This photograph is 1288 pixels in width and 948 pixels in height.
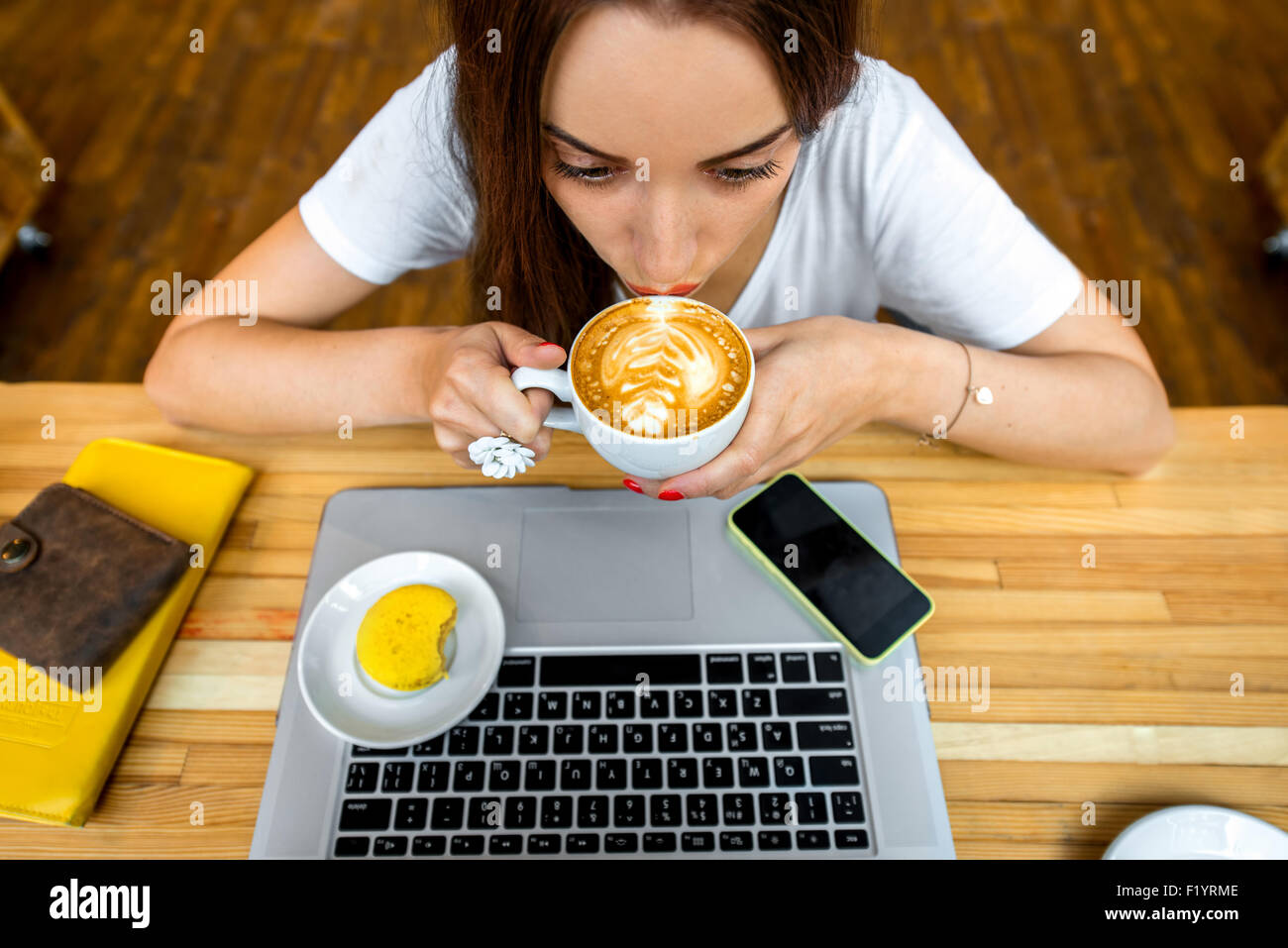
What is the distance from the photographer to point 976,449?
96 centimetres

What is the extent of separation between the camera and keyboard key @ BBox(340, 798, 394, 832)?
0.73m

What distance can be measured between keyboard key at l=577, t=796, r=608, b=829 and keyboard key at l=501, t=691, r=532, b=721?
0.33 ft

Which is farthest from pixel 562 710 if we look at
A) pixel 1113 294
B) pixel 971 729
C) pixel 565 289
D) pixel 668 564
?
pixel 1113 294

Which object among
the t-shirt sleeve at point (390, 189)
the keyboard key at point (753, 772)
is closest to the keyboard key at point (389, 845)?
the keyboard key at point (753, 772)

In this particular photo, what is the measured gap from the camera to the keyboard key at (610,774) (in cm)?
74

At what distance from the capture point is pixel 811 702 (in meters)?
0.77

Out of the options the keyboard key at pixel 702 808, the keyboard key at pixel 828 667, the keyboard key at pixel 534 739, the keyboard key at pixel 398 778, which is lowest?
the keyboard key at pixel 702 808

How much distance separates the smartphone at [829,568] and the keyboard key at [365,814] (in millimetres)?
461

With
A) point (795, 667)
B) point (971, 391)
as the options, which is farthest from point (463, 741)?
point (971, 391)

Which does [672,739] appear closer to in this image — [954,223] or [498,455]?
[498,455]

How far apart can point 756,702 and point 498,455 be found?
365 mm

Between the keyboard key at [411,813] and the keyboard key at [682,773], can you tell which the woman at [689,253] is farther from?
the keyboard key at [411,813]

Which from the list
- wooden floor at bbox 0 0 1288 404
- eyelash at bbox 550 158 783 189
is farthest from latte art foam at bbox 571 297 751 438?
wooden floor at bbox 0 0 1288 404

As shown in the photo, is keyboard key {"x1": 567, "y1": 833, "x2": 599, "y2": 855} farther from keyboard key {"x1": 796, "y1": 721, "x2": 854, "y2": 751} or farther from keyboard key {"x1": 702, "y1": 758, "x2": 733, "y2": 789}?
keyboard key {"x1": 796, "y1": 721, "x2": 854, "y2": 751}
